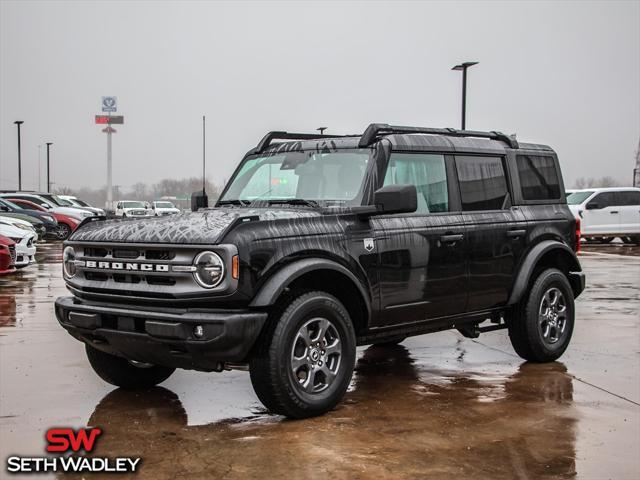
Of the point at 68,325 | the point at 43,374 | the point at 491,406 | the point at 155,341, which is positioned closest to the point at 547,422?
the point at 491,406

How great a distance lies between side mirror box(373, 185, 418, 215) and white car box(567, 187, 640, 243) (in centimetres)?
2218

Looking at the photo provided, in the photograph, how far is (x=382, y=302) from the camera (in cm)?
623

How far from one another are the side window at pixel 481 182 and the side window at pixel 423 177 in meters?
0.22

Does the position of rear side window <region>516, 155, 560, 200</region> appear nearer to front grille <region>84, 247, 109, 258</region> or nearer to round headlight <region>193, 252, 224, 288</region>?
round headlight <region>193, 252, 224, 288</region>

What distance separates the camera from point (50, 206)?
105 ft

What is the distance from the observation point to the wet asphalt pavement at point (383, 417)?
4.72 meters

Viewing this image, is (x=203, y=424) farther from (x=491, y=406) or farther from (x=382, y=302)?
(x=491, y=406)

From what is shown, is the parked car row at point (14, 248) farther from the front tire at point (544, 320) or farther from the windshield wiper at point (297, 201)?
the front tire at point (544, 320)

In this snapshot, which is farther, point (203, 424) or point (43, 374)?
point (43, 374)

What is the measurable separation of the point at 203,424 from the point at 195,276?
1.03m

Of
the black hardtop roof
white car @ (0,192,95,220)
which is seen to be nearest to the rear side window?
the black hardtop roof

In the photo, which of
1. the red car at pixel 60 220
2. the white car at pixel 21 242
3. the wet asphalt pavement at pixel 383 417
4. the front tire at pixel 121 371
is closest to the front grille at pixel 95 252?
the front tire at pixel 121 371

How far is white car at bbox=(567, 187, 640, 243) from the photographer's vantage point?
1065 inches

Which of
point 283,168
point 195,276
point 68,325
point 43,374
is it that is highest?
point 283,168
